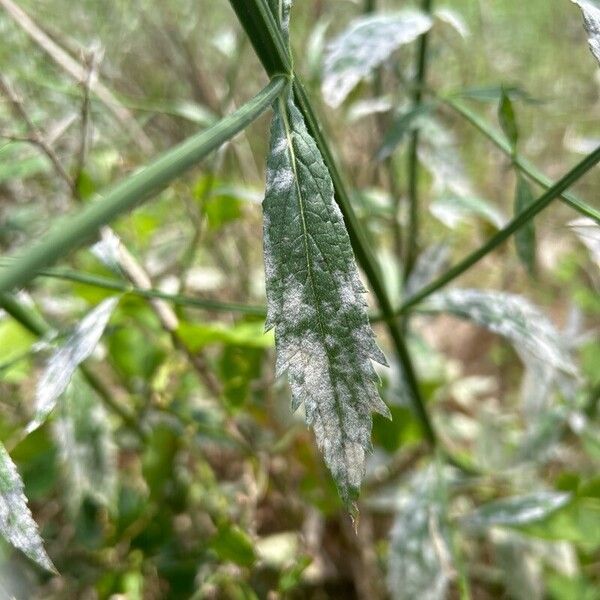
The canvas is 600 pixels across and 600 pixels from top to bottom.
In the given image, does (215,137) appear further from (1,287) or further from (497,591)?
(497,591)

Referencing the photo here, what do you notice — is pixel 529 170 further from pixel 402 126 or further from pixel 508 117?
pixel 402 126

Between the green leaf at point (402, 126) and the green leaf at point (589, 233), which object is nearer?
the green leaf at point (589, 233)

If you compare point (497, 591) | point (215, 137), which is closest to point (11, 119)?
point (215, 137)

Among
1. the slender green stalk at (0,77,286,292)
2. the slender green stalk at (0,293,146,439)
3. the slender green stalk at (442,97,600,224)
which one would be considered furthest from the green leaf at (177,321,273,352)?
the slender green stalk at (0,77,286,292)

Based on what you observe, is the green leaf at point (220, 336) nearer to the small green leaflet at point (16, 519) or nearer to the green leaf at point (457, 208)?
the green leaf at point (457, 208)

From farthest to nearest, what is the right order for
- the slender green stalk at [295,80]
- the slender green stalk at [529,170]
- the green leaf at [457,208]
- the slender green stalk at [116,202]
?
the green leaf at [457,208] → the slender green stalk at [529,170] → the slender green stalk at [295,80] → the slender green stalk at [116,202]

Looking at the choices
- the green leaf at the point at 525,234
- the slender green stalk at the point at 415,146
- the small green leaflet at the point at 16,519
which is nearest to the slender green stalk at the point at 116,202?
the small green leaflet at the point at 16,519
